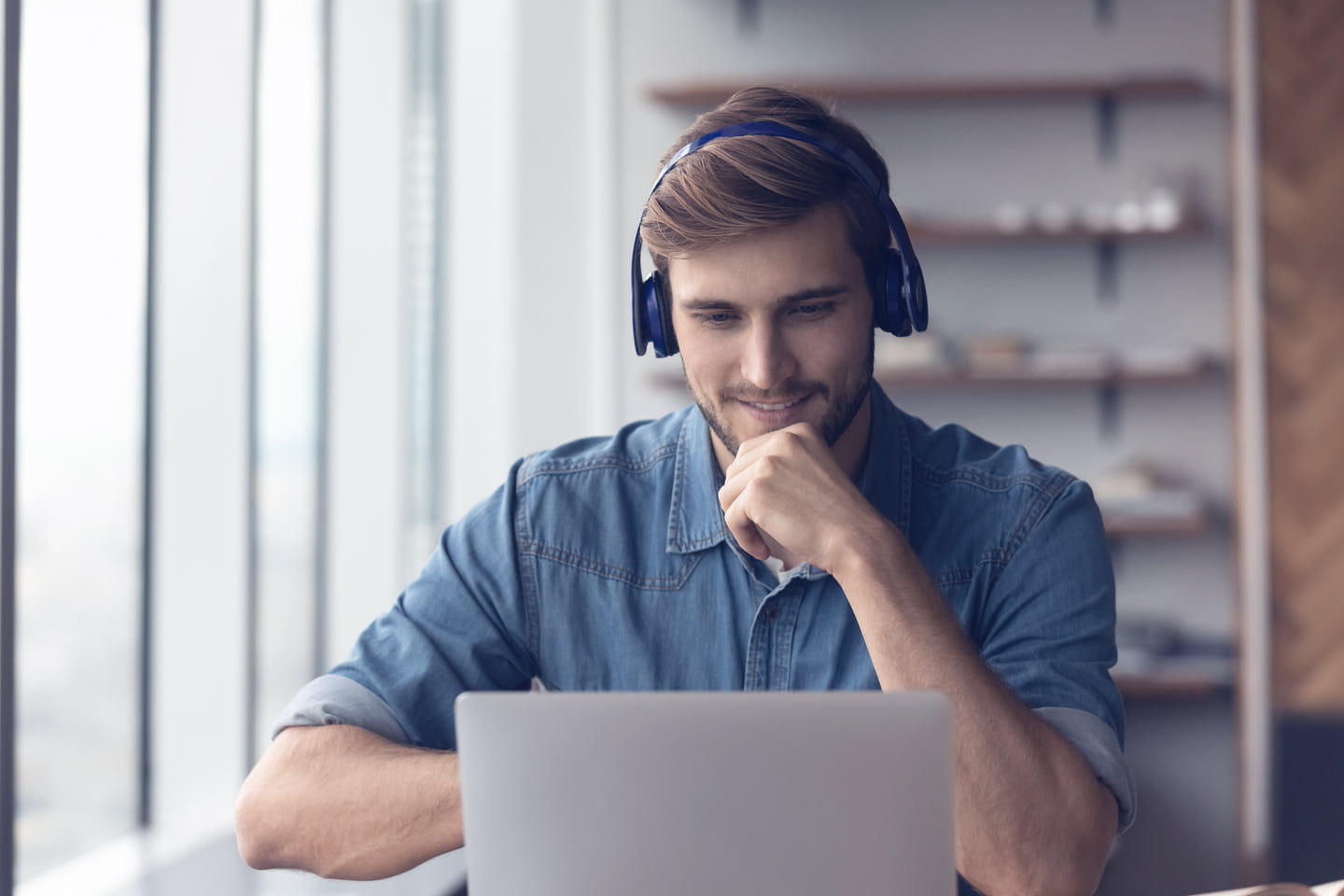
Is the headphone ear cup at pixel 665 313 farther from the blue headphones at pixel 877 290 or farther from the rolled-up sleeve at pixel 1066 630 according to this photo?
the rolled-up sleeve at pixel 1066 630

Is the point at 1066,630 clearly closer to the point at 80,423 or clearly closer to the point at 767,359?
the point at 767,359

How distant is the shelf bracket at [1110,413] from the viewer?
327cm

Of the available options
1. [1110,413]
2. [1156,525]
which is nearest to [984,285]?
[1110,413]

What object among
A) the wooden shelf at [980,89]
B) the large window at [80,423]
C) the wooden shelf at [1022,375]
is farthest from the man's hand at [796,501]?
the wooden shelf at [980,89]

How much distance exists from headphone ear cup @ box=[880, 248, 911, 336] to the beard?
0.17 ft

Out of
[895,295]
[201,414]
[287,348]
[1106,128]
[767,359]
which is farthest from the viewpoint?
[1106,128]

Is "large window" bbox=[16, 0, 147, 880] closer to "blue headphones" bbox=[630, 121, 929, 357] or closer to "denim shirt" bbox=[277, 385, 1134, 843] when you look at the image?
"denim shirt" bbox=[277, 385, 1134, 843]

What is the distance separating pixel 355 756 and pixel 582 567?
0.33m

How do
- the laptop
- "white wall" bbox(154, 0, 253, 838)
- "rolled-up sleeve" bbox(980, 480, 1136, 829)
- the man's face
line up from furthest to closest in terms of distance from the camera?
"white wall" bbox(154, 0, 253, 838) → the man's face → "rolled-up sleeve" bbox(980, 480, 1136, 829) → the laptop

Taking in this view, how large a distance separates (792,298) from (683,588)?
0.34 metres

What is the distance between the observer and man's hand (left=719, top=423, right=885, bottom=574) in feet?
3.73

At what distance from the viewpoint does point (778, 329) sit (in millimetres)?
1270

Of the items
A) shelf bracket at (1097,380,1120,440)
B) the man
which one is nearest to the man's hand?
the man

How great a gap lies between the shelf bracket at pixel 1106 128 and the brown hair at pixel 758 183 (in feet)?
7.28
